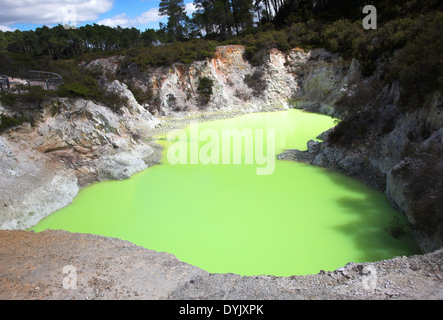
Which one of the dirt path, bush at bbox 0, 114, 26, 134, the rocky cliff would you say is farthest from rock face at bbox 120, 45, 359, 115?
the dirt path

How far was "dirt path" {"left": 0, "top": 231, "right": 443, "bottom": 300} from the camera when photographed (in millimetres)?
5523

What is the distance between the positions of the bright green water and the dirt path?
1.25 meters

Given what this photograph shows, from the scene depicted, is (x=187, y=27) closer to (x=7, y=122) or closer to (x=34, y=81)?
(x=34, y=81)

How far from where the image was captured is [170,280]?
20.9ft

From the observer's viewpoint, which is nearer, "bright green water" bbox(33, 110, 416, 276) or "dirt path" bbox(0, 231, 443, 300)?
"dirt path" bbox(0, 231, 443, 300)

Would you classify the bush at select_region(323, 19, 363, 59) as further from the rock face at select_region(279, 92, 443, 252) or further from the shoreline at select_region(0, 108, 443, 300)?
the shoreline at select_region(0, 108, 443, 300)

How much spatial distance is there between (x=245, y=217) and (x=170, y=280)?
4.15m

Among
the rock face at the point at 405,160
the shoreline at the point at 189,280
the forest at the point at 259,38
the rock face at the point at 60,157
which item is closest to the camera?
the shoreline at the point at 189,280

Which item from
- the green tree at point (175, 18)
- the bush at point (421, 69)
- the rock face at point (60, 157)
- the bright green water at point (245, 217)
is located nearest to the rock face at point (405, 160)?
the bush at point (421, 69)

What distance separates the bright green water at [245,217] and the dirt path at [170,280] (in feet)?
4.11

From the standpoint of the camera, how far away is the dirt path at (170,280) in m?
5.52

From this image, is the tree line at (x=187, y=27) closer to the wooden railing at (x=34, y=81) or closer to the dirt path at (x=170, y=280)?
the wooden railing at (x=34, y=81)

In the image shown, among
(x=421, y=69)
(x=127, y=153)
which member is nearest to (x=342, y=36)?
(x=421, y=69)

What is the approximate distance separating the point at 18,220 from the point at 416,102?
1532cm
